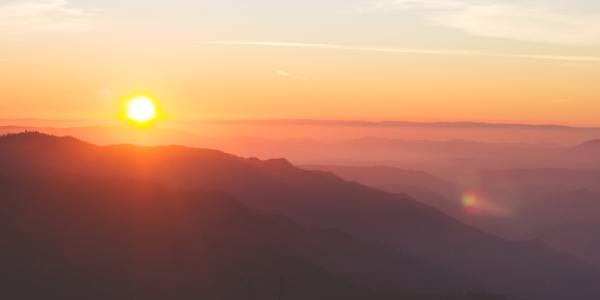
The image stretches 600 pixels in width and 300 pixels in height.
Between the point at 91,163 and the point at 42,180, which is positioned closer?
the point at 42,180

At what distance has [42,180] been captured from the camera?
98.9 meters

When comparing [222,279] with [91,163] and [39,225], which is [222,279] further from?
[91,163]

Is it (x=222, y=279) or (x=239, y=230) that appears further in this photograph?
(x=239, y=230)

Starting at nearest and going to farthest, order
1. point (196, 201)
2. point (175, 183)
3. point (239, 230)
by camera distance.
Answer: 1. point (239, 230)
2. point (196, 201)
3. point (175, 183)

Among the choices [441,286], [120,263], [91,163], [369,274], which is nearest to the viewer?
[120,263]

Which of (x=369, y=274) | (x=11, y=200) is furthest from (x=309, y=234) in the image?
(x=11, y=200)

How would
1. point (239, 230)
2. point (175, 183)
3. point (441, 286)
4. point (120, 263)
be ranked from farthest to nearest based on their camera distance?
point (175, 183) → point (441, 286) → point (239, 230) → point (120, 263)

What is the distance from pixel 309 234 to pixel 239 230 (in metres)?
33.6

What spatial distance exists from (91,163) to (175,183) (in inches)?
904

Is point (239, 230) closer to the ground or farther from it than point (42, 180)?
closer to the ground

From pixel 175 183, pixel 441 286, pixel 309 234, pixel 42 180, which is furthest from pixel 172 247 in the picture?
pixel 175 183

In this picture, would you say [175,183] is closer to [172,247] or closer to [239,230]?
[239,230]

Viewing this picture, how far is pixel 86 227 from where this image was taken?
86.8 m

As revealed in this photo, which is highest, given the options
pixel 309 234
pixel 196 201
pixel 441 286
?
pixel 196 201
